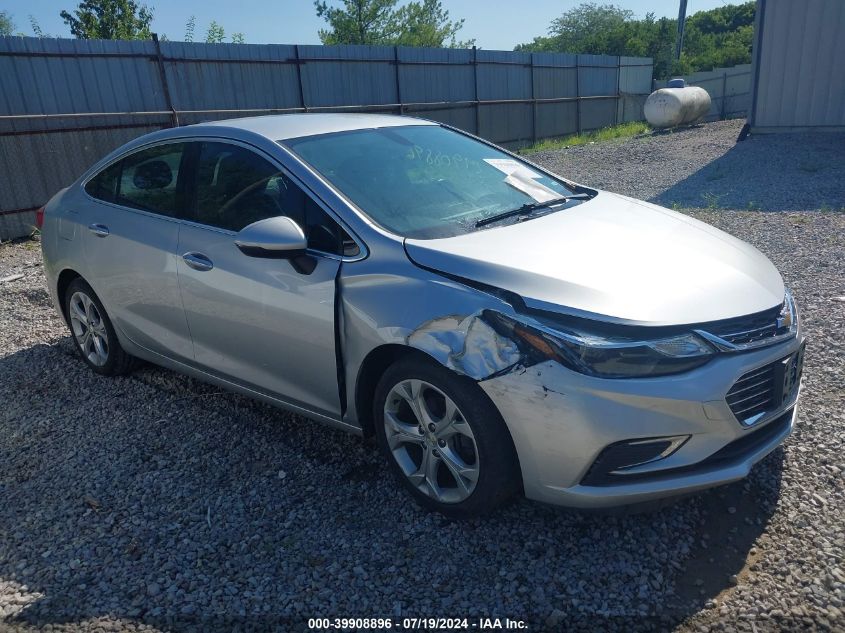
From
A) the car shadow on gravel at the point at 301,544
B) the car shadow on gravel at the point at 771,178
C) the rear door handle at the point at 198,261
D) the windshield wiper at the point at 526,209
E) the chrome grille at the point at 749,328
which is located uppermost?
the windshield wiper at the point at 526,209

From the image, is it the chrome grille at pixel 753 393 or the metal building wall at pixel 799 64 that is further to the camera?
the metal building wall at pixel 799 64

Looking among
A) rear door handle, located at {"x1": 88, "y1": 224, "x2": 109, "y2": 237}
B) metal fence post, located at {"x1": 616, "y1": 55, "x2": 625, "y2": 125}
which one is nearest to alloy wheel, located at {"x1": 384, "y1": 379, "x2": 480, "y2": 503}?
rear door handle, located at {"x1": 88, "y1": 224, "x2": 109, "y2": 237}

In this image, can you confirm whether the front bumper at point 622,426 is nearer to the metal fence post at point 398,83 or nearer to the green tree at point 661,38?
the metal fence post at point 398,83

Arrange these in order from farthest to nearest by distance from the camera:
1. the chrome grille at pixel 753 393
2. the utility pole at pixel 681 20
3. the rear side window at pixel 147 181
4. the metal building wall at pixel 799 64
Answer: the utility pole at pixel 681 20 → the metal building wall at pixel 799 64 → the rear side window at pixel 147 181 → the chrome grille at pixel 753 393

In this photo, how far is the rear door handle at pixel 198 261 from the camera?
11.4ft

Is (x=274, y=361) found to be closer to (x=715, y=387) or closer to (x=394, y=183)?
(x=394, y=183)

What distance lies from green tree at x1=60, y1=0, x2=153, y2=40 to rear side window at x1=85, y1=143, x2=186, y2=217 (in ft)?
86.6

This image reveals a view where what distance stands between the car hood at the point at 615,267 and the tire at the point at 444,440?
1.44ft

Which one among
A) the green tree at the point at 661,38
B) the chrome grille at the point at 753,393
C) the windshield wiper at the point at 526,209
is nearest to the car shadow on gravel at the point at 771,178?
the windshield wiper at the point at 526,209

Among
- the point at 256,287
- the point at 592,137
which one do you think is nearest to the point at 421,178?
the point at 256,287

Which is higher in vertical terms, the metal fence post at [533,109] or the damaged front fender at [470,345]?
the damaged front fender at [470,345]

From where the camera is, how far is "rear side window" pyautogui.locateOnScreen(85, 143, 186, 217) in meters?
3.84

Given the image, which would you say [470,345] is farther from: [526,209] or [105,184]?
[105,184]

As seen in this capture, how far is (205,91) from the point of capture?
12391 mm
